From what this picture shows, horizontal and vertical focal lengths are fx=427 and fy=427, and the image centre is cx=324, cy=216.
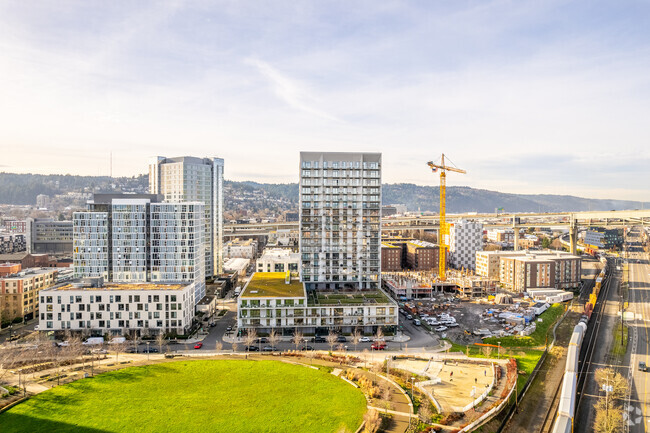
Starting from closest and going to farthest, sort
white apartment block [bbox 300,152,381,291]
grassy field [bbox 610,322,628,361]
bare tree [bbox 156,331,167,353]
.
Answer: bare tree [bbox 156,331,167,353] → grassy field [bbox 610,322,628,361] → white apartment block [bbox 300,152,381,291]

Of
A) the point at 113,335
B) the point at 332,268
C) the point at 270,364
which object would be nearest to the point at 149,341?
the point at 113,335

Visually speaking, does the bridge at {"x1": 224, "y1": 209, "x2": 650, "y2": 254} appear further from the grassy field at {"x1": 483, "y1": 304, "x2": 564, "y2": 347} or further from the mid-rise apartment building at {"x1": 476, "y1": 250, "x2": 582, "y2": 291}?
the grassy field at {"x1": 483, "y1": 304, "x2": 564, "y2": 347}

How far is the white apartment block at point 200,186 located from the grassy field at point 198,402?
1489 inches

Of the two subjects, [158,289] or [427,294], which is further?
[427,294]

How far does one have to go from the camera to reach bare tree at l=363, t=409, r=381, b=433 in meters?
28.5

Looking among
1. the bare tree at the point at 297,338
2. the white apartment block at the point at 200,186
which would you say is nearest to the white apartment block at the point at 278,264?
the white apartment block at the point at 200,186

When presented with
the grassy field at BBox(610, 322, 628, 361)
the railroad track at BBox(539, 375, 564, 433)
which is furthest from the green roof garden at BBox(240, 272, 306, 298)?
the grassy field at BBox(610, 322, 628, 361)

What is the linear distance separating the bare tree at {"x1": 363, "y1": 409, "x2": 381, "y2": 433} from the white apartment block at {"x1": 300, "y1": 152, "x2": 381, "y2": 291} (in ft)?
101

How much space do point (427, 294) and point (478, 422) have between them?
45625 millimetres

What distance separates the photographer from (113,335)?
4853cm

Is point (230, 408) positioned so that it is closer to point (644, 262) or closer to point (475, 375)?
point (475, 375)

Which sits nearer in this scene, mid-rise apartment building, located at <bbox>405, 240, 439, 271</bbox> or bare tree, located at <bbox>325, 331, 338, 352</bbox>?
bare tree, located at <bbox>325, 331, 338, 352</bbox>

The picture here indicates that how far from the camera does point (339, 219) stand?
61.1 m

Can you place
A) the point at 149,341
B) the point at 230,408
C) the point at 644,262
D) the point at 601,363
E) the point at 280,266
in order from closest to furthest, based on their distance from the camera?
1. the point at 230,408
2. the point at 601,363
3. the point at 149,341
4. the point at 280,266
5. the point at 644,262
